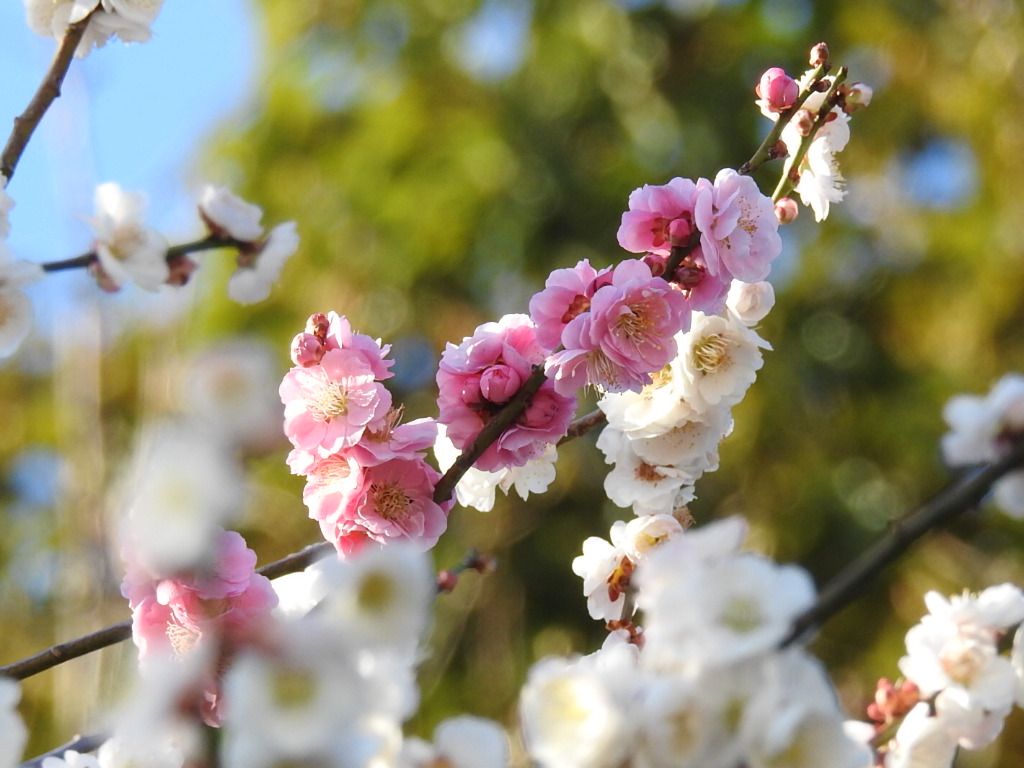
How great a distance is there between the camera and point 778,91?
3.47 feet

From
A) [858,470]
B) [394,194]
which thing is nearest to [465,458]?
[858,470]

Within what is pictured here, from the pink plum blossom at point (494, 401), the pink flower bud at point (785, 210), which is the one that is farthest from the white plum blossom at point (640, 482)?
the pink flower bud at point (785, 210)

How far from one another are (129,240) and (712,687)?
1.57ft

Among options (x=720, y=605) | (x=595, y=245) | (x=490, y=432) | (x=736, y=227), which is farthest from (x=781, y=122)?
(x=595, y=245)

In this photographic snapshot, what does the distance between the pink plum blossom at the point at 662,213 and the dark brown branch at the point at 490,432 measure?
139 mm

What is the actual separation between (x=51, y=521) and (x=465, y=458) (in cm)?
534

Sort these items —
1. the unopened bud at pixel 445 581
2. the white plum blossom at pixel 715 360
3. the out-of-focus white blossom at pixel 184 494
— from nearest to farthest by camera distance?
the out-of-focus white blossom at pixel 184 494 < the unopened bud at pixel 445 581 < the white plum blossom at pixel 715 360

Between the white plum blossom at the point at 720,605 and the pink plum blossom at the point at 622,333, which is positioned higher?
the white plum blossom at the point at 720,605

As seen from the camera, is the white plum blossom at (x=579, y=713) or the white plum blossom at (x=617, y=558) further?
the white plum blossom at (x=617, y=558)

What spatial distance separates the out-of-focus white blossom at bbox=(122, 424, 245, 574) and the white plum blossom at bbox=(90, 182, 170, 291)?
27cm

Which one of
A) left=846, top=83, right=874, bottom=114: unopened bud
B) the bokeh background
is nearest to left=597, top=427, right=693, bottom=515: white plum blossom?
left=846, top=83, right=874, bottom=114: unopened bud

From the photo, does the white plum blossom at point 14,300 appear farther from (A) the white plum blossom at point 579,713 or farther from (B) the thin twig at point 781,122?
(B) the thin twig at point 781,122

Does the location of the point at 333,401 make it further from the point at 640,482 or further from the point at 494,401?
the point at 640,482

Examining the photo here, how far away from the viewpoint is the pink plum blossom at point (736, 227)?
3.18 feet
